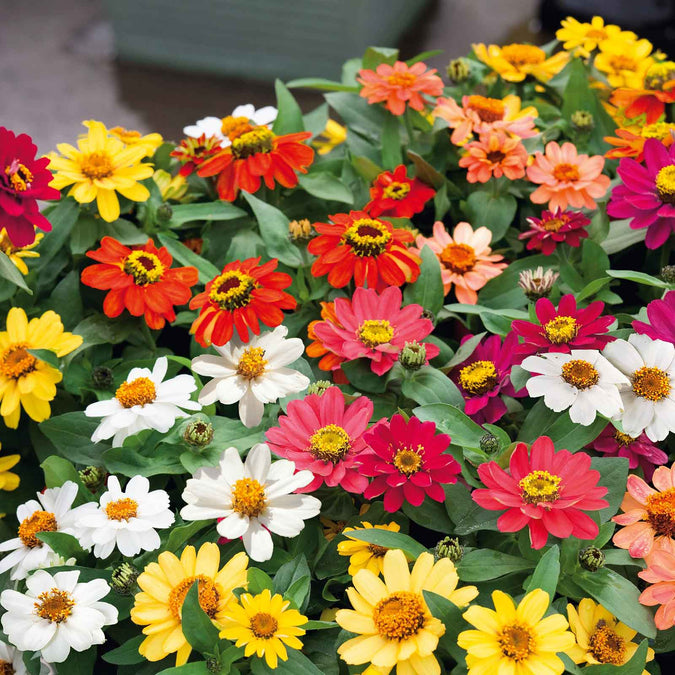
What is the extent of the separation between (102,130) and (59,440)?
1.08ft

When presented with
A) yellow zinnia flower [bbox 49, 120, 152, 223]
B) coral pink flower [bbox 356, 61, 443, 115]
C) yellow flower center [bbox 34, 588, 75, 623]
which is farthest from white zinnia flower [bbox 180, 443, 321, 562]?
coral pink flower [bbox 356, 61, 443, 115]

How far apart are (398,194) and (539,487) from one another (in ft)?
1.28

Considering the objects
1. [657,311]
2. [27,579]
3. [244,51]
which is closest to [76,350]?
[27,579]

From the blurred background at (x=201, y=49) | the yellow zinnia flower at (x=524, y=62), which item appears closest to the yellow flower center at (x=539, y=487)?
the yellow zinnia flower at (x=524, y=62)

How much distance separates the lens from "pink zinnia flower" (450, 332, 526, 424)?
671 mm

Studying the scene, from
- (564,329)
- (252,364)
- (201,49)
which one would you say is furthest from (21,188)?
(201,49)

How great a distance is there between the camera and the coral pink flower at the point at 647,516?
578 mm

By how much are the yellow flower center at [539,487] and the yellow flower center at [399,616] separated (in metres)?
0.10

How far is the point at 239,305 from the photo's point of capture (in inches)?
26.6

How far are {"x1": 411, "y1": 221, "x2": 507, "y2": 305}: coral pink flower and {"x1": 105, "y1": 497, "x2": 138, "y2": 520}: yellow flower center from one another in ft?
1.15

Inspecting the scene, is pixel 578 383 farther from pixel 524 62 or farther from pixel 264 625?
pixel 524 62

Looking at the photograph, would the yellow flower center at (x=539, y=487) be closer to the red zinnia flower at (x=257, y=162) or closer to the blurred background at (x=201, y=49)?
the red zinnia flower at (x=257, y=162)

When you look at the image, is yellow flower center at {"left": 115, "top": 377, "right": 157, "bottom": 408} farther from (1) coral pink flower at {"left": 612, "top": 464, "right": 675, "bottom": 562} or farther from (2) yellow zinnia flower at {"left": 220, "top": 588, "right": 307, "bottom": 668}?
(1) coral pink flower at {"left": 612, "top": 464, "right": 675, "bottom": 562}

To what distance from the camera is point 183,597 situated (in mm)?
558
